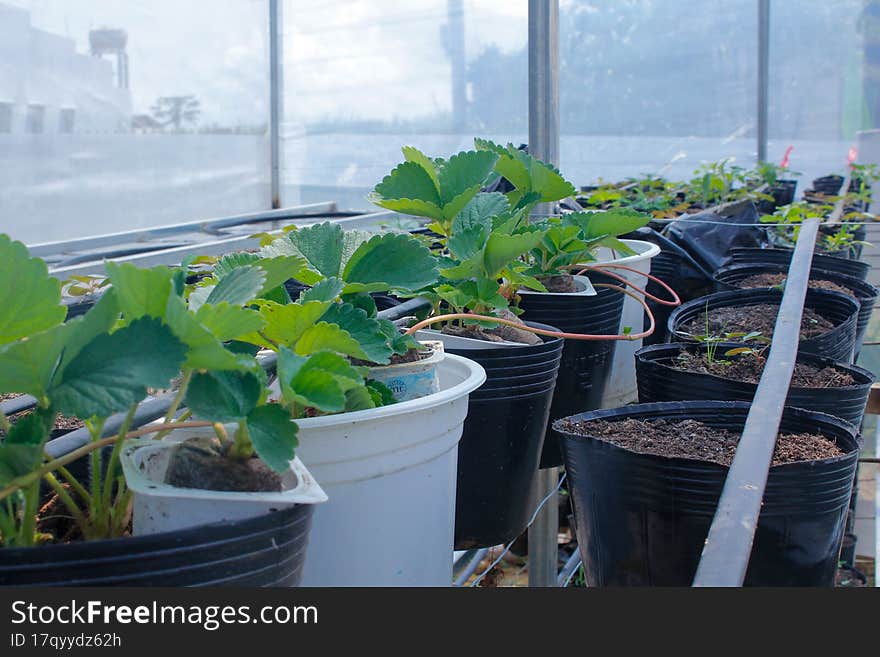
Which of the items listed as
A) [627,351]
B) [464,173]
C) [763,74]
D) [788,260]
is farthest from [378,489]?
[763,74]

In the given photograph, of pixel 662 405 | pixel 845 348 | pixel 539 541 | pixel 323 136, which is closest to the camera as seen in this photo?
pixel 662 405

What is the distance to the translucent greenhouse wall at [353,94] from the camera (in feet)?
7.96

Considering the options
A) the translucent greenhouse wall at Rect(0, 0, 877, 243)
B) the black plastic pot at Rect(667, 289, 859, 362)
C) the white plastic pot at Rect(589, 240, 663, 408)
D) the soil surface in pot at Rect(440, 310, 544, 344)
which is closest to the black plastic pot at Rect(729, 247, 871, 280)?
the black plastic pot at Rect(667, 289, 859, 362)

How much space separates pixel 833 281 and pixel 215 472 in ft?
3.93

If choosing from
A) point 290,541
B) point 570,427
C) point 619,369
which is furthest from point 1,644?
point 619,369

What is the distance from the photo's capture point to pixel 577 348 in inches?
36.5

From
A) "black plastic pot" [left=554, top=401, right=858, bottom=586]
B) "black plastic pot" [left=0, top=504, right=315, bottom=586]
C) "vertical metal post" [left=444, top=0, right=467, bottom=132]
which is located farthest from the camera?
"vertical metal post" [left=444, top=0, right=467, bottom=132]

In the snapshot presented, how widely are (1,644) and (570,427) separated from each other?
1.42 ft

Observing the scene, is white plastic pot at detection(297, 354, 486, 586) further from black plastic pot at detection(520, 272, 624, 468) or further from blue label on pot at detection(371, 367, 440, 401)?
black plastic pot at detection(520, 272, 624, 468)

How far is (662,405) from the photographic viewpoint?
723 mm

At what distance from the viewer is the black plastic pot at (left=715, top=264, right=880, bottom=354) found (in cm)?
129

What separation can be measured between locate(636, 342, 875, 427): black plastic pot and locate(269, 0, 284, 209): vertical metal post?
2582 millimetres

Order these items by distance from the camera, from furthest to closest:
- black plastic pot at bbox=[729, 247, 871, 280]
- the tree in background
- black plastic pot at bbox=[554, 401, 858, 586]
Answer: the tree in background < black plastic pot at bbox=[729, 247, 871, 280] < black plastic pot at bbox=[554, 401, 858, 586]

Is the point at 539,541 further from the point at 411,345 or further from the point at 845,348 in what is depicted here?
the point at 411,345
